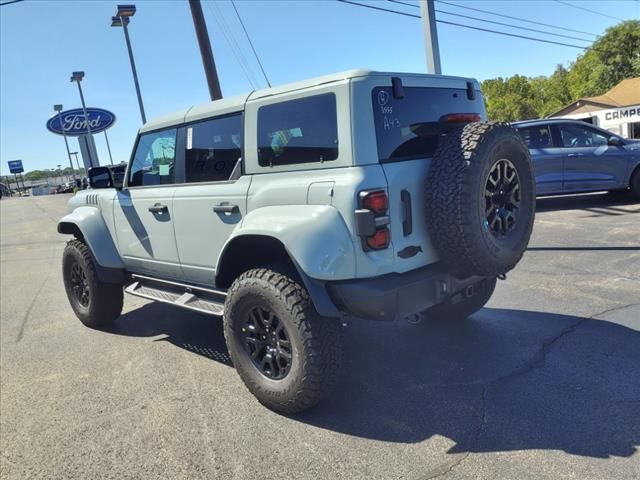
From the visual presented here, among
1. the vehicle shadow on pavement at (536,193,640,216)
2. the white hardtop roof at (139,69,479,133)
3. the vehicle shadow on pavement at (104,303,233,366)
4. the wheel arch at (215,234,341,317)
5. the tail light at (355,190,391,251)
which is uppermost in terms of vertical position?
the white hardtop roof at (139,69,479,133)

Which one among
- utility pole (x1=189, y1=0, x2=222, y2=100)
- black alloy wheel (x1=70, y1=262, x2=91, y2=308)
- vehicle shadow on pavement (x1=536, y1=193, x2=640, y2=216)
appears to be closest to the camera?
black alloy wheel (x1=70, y1=262, x2=91, y2=308)

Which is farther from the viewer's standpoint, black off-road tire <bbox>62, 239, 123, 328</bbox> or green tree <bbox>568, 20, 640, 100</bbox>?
green tree <bbox>568, 20, 640, 100</bbox>

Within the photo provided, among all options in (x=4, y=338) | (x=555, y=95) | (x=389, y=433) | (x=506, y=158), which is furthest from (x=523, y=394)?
(x=555, y=95)

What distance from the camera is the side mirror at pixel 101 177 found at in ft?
15.9

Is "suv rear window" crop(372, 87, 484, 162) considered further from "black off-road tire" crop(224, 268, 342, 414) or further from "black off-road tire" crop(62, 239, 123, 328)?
"black off-road tire" crop(62, 239, 123, 328)

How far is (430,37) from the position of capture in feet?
27.0

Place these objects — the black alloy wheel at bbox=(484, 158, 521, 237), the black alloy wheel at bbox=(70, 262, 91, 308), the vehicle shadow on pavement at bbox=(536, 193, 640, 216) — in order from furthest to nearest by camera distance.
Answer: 1. the vehicle shadow on pavement at bbox=(536, 193, 640, 216)
2. the black alloy wheel at bbox=(70, 262, 91, 308)
3. the black alloy wheel at bbox=(484, 158, 521, 237)

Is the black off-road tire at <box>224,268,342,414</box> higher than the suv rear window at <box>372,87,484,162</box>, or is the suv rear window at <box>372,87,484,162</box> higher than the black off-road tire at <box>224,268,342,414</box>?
the suv rear window at <box>372,87,484,162</box>

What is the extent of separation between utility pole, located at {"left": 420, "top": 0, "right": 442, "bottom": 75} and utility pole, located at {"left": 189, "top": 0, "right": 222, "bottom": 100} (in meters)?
4.53

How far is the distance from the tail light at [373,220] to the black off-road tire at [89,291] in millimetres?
3303

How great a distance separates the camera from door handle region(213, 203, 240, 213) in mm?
3441

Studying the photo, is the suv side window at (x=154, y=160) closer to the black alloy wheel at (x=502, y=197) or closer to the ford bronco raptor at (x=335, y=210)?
the ford bronco raptor at (x=335, y=210)

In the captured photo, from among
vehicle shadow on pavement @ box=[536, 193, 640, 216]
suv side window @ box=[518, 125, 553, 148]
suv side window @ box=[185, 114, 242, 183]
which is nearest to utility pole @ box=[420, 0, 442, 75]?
suv side window @ box=[518, 125, 553, 148]

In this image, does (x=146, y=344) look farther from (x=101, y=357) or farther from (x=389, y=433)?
(x=389, y=433)
